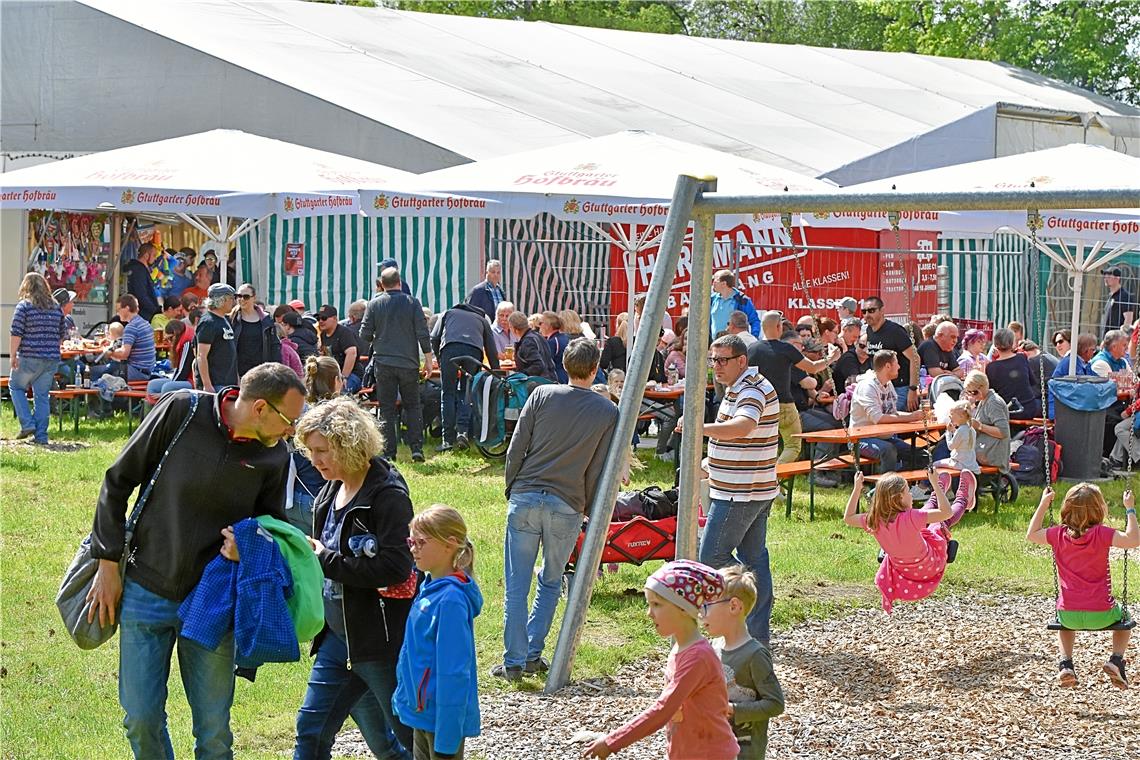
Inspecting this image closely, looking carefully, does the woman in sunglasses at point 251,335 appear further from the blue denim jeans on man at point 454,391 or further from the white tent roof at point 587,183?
the white tent roof at point 587,183

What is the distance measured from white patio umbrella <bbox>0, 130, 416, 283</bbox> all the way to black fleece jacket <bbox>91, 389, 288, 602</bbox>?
34.1 feet

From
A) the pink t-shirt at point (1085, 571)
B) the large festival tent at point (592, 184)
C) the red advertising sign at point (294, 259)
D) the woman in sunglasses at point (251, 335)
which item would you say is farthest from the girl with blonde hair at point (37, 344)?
the pink t-shirt at point (1085, 571)

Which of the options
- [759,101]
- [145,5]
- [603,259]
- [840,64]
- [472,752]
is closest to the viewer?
[472,752]

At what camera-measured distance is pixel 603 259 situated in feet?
74.0

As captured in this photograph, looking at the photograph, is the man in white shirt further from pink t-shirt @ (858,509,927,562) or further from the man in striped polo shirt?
the man in striped polo shirt

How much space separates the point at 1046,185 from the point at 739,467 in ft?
19.3

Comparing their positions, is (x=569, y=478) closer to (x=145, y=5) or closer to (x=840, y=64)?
(x=145, y=5)

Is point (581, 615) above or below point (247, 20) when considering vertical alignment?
below

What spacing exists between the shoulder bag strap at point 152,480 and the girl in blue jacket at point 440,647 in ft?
2.90

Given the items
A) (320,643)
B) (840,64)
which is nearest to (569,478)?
(320,643)

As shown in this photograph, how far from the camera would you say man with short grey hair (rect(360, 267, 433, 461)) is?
47.1 feet

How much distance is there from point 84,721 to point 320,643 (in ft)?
5.96

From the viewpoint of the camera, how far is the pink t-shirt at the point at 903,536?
27.8 feet

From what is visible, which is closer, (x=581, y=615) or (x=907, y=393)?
(x=581, y=615)
